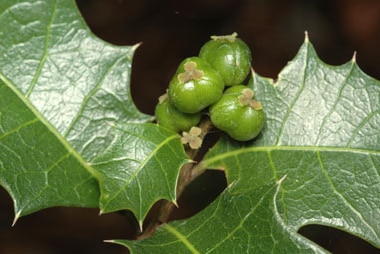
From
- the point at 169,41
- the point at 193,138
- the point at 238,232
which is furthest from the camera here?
the point at 169,41

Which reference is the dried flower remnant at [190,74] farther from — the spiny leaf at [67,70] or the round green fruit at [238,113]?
the spiny leaf at [67,70]

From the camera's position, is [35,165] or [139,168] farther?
[35,165]

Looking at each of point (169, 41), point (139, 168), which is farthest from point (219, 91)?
point (169, 41)

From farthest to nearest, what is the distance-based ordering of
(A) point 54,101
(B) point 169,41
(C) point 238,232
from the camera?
(B) point 169,41 < (A) point 54,101 < (C) point 238,232

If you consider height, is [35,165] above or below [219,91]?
below

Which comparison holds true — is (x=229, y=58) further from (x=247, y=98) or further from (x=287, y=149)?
(x=287, y=149)

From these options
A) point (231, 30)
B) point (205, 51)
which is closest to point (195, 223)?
point (205, 51)

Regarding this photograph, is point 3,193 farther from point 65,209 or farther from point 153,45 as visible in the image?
point 153,45

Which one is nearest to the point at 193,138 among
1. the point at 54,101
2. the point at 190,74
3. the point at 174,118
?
the point at 174,118

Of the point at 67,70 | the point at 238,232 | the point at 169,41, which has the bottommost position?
the point at 169,41
